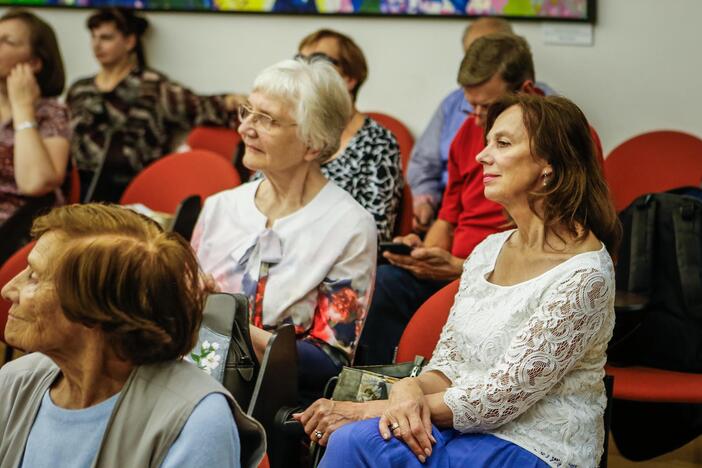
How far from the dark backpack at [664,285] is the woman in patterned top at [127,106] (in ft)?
8.50

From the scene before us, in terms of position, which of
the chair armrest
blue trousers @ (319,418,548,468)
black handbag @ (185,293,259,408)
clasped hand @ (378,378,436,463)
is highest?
black handbag @ (185,293,259,408)

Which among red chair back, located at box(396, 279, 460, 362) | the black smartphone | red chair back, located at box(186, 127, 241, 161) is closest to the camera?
red chair back, located at box(396, 279, 460, 362)

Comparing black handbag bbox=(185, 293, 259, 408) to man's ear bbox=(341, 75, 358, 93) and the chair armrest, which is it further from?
man's ear bbox=(341, 75, 358, 93)

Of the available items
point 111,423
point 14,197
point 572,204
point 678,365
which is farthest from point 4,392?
point 14,197

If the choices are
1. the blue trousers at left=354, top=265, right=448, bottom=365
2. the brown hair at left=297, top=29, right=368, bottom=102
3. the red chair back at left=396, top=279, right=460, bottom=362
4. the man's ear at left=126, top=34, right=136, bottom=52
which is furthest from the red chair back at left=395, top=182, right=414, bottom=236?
the man's ear at left=126, top=34, right=136, bottom=52

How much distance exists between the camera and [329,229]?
2920mm

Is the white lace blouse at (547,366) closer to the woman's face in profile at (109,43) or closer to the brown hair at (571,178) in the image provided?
the brown hair at (571,178)

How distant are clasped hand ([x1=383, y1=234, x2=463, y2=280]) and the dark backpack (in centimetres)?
54

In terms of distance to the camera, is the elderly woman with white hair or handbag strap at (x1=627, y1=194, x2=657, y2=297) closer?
the elderly woman with white hair

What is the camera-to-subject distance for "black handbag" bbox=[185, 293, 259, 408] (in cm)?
239

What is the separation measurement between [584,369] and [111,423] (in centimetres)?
114

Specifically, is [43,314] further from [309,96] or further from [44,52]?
[44,52]

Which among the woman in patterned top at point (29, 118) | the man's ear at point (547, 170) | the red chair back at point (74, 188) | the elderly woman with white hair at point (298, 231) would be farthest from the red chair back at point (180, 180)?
the man's ear at point (547, 170)

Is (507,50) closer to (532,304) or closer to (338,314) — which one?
(338,314)
